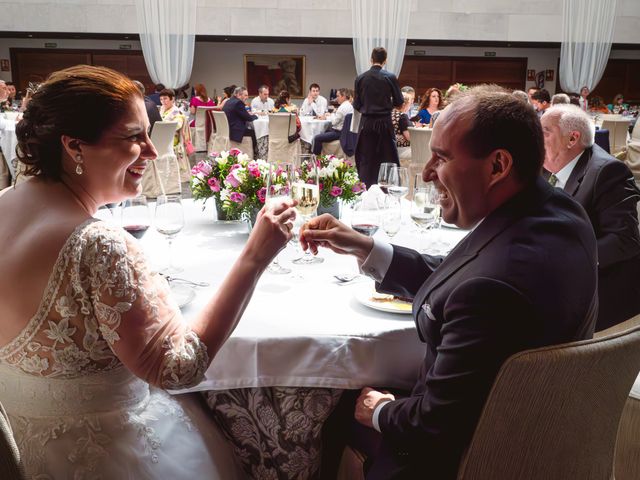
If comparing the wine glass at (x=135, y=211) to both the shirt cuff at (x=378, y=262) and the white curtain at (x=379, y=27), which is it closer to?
the shirt cuff at (x=378, y=262)

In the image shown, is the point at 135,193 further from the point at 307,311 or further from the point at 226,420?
the point at 226,420

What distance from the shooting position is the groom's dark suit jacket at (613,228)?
2568 millimetres

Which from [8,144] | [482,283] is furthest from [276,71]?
[482,283]

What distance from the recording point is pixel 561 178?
2869mm

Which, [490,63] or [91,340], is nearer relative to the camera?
[91,340]

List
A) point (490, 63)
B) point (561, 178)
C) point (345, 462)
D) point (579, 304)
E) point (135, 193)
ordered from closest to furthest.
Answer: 1. point (579, 304)
2. point (135, 193)
3. point (345, 462)
4. point (561, 178)
5. point (490, 63)

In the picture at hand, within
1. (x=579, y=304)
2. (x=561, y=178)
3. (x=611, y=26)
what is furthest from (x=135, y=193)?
(x=611, y=26)

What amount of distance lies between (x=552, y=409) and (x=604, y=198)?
68.8 inches

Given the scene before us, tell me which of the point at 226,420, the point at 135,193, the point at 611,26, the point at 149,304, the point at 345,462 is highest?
the point at 611,26

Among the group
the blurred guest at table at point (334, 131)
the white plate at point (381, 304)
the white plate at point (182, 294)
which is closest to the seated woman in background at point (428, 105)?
the blurred guest at table at point (334, 131)

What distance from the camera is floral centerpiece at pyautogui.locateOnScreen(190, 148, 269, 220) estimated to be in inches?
87.7

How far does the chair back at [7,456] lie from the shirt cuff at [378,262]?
1050 millimetres

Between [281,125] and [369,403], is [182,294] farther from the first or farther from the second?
[281,125]

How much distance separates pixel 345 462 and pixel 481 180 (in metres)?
0.87
